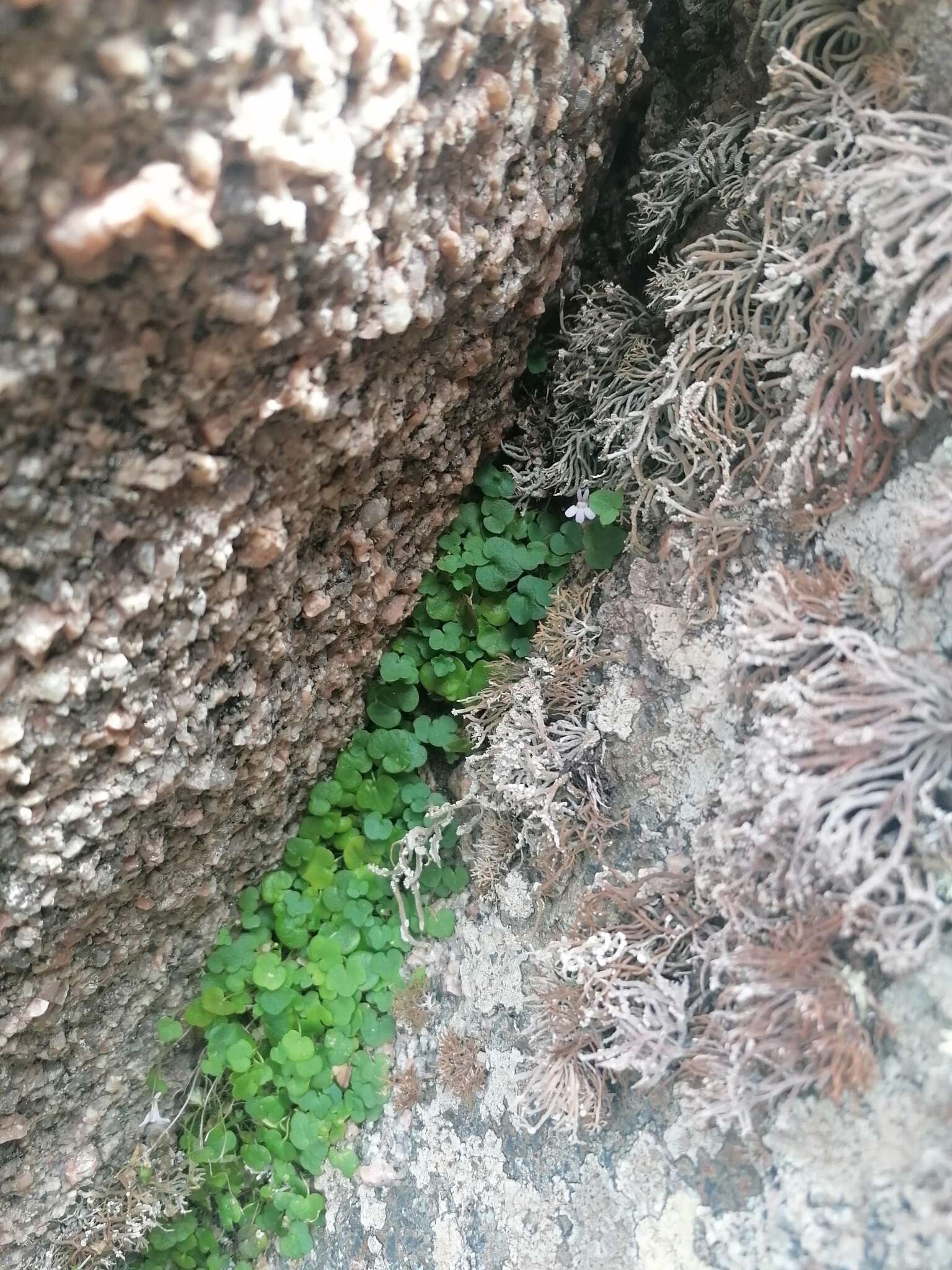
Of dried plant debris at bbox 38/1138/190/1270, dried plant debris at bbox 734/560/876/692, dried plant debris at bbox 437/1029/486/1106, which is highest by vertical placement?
dried plant debris at bbox 734/560/876/692

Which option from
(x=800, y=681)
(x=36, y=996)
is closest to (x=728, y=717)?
(x=800, y=681)

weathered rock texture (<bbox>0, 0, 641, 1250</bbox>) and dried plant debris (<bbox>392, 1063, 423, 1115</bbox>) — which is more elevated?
weathered rock texture (<bbox>0, 0, 641, 1250</bbox>)

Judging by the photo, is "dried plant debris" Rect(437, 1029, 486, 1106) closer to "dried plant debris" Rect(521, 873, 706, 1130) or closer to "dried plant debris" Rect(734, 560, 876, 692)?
"dried plant debris" Rect(521, 873, 706, 1130)

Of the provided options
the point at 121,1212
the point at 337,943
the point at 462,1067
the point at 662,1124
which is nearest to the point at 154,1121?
the point at 121,1212

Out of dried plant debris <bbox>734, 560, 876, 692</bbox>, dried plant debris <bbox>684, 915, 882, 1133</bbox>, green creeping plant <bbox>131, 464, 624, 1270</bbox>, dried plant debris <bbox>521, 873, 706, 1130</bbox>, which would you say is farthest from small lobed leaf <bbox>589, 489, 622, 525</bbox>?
dried plant debris <bbox>684, 915, 882, 1133</bbox>

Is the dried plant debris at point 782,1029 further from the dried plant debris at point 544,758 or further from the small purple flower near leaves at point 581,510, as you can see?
the small purple flower near leaves at point 581,510

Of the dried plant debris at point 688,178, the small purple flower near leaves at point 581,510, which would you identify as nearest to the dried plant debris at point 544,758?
the small purple flower near leaves at point 581,510
